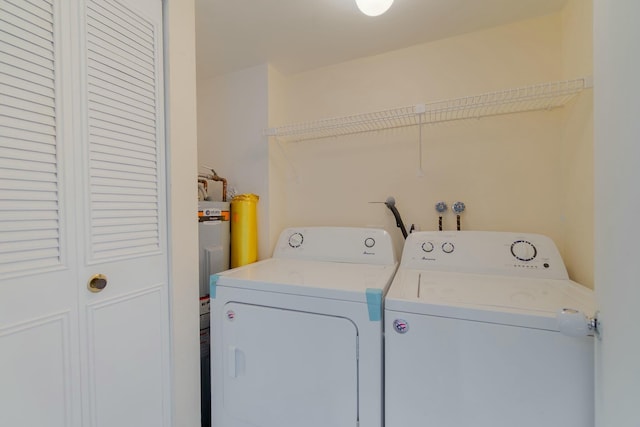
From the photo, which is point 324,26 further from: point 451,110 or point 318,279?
point 318,279

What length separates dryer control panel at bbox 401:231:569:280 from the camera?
1.32 m

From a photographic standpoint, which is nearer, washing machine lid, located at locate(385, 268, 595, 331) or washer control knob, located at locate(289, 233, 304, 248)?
washing machine lid, located at locate(385, 268, 595, 331)

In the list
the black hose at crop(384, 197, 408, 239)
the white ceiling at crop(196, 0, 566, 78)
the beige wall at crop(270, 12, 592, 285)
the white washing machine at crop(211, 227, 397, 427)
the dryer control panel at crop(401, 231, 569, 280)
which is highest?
the white ceiling at crop(196, 0, 566, 78)

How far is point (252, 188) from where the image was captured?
2.03 m

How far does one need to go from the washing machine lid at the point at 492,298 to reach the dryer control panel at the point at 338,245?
34cm

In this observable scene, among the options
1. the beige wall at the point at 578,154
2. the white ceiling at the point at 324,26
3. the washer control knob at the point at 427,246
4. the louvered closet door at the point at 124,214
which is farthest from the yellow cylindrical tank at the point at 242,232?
the beige wall at the point at 578,154

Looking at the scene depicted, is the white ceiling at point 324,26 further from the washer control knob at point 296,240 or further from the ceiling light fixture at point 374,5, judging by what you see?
the washer control knob at point 296,240

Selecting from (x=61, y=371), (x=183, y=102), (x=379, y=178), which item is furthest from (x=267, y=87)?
(x=61, y=371)

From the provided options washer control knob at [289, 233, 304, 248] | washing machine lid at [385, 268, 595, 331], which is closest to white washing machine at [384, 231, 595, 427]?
washing machine lid at [385, 268, 595, 331]

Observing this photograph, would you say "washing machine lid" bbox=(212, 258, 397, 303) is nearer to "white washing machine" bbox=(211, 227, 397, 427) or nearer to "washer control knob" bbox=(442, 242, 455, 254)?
"white washing machine" bbox=(211, 227, 397, 427)

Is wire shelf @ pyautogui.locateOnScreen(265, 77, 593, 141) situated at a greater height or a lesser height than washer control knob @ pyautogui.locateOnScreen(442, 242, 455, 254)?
greater

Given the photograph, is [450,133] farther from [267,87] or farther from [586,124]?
[267,87]

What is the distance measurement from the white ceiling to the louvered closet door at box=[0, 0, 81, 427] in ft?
3.01

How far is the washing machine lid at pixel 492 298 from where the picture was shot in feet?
2.99
